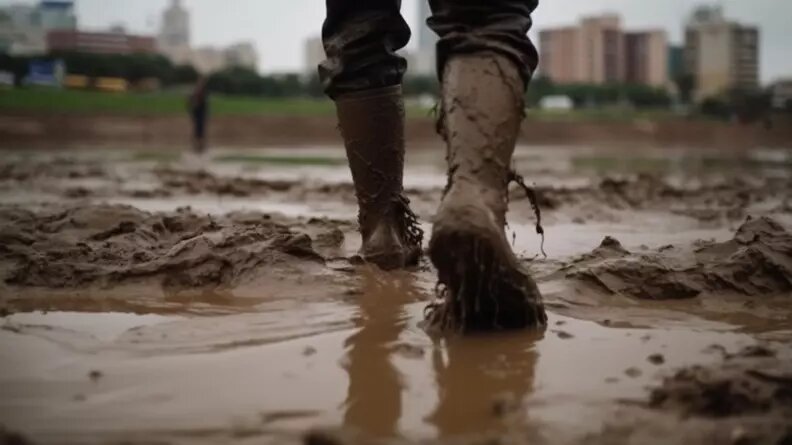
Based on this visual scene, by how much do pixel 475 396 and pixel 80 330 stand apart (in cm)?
84

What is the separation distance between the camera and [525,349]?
153 cm


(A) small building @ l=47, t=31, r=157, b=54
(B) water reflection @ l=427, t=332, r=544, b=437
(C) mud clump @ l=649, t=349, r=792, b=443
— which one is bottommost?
(B) water reflection @ l=427, t=332, r=544, b=437

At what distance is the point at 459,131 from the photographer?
65.6 inches

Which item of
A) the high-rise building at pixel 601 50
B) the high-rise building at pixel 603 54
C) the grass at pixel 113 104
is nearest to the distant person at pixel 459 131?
the grass at pixel 113 104

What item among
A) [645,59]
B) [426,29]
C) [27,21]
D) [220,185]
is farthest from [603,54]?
[426,29]

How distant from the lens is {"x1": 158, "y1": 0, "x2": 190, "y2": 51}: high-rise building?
130 feet

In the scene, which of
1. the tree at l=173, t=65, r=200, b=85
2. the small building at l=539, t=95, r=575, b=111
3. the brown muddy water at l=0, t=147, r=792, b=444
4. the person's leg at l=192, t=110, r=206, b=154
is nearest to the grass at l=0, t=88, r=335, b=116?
the tree at l=173, t=65, r=200, b=85

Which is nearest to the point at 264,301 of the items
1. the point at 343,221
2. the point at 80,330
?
the point at 80,330

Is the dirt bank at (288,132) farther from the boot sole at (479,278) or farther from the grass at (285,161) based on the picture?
the boot sole at (479,278)

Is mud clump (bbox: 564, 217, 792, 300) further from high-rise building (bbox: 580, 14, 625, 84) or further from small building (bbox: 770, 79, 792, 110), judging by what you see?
high-rise building (bbox: 580, 14, 625, 84)

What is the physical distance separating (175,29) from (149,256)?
41.3m

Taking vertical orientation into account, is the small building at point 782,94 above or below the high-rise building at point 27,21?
below

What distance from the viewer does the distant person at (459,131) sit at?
5.03 ft

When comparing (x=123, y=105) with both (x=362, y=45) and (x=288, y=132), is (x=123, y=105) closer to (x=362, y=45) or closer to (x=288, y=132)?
(x=288, y=132)
